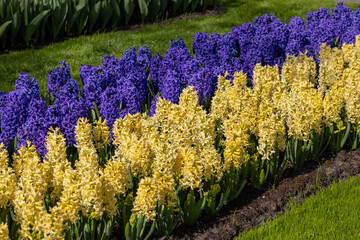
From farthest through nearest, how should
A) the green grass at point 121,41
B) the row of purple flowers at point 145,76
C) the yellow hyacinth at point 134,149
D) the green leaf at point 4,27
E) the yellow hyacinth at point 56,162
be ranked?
the green leaf at point 4,27, the green grass at point 121,41, the row of purple flowers at point 145,76, the yellow hyacinth at point 134,149, the yellow hyacinth at point 56,162

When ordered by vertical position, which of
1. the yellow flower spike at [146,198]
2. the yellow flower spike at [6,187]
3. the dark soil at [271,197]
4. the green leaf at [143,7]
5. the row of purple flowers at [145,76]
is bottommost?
the dark soil at [271,197]

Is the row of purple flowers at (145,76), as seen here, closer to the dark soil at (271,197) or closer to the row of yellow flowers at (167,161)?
the row of yellow flowers at (167,161)

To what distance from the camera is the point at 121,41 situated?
9.08 m

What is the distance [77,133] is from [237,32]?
12.5ft

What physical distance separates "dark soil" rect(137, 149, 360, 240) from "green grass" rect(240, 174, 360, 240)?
4.5 inches

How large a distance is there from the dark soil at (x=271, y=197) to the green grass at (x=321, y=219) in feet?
0.38

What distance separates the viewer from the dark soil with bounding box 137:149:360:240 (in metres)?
3.99

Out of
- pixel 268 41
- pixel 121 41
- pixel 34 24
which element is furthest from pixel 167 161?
pixel 121 41

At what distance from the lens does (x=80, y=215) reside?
3471 mm

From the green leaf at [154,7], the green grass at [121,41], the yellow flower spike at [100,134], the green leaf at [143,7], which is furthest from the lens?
the green leaf at [154,7]

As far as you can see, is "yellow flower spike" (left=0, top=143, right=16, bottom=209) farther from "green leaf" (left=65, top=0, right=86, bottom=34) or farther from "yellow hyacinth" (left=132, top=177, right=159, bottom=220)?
"green leaf" (left=65, top=0, right=86, bottom=34)

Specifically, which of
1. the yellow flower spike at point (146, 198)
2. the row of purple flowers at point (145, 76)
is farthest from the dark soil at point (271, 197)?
the row of purple flowers at point (145, 76)

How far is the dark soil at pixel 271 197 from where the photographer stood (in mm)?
3986

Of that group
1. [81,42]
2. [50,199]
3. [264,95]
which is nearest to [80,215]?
[50,199]
